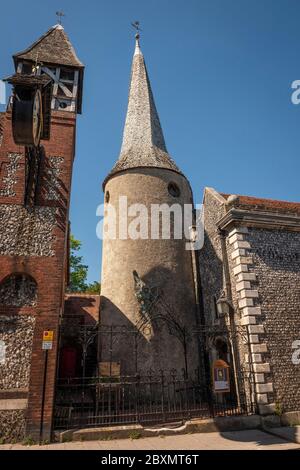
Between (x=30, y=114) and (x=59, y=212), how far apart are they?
10.7 feet

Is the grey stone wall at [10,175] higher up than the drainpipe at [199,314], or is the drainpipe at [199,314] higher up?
the grey stone wall at [10,175]

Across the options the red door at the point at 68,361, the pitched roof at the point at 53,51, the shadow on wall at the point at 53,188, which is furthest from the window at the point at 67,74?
the red door at the point at 68,361

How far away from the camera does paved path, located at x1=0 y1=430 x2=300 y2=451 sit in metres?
7.20

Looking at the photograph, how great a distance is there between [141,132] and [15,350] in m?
13.3

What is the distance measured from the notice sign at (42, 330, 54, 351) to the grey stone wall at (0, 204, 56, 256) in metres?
2.35

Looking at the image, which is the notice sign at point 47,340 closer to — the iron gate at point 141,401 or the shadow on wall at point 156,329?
the iron gate at point 141,401

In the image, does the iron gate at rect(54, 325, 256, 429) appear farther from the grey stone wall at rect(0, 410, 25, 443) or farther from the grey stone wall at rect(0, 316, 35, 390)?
the grey stone wall at rect(0, 316, 35, 390)

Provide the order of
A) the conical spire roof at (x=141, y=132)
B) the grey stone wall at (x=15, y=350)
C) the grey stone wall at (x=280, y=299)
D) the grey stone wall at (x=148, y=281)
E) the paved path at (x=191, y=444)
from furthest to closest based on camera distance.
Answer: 1. the conical spire roof at (x=141, y=132)
2. the grey stone wall at (x=148, y=281)
3. the grey stone wall at (x=280, y=299)
4. the grey stone wall at (x=15, y=350)
5. the paved path at (x=191, y=444)

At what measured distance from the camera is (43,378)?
8.12 meters

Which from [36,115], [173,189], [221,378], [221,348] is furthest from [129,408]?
[173,189]

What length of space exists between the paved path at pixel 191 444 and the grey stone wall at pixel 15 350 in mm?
1432

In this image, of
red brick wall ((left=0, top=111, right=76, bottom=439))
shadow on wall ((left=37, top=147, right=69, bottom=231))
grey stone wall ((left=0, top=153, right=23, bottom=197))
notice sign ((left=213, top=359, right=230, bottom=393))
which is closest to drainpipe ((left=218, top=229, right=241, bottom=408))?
notice sign ((left=213, top=359, right=230, bottom=393))

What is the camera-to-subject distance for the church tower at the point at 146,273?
1264 centimetres
